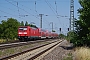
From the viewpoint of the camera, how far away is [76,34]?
92.8 ft

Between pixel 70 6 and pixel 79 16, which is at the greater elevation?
pixel 70 6

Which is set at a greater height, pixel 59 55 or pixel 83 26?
pixel 83 26

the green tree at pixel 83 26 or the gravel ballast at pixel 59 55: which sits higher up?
the green tree at pixel 83 26

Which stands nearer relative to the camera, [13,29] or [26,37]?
[26,37]

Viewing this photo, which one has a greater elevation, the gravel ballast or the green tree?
the green tree

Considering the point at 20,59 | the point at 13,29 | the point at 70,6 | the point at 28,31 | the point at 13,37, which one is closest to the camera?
the point at 20,59

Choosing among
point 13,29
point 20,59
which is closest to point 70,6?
point 20,59

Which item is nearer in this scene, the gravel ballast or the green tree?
the gravel ballast

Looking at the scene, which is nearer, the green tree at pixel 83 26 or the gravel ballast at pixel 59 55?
the gravel ballast at pixel 59 55

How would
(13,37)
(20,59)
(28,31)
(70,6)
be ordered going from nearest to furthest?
(20,59)
(70,6)
(28,31)
(13,37)

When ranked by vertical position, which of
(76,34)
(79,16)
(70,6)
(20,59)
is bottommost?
(20,59)

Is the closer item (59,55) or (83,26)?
(59,55)

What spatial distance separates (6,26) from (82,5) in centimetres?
→ 6892

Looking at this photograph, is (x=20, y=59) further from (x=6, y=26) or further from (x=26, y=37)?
(x=6, y=26)
